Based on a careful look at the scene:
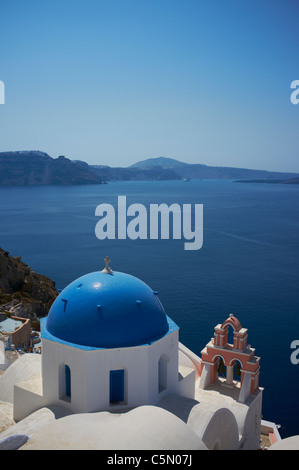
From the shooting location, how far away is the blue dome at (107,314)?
11062 mm

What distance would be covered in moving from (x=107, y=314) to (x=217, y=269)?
4253cm

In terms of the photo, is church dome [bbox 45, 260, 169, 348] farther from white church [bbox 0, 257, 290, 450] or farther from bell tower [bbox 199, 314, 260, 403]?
bell tower [bbox 199, 314, 260, 403]

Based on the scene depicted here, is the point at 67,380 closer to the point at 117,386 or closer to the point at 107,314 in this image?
the point at 117,386

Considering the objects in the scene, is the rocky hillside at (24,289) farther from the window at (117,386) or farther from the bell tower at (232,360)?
the window at (117,386)

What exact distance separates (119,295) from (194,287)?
34.0 meters

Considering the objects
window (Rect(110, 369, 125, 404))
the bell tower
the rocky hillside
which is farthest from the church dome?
the rocky hillside

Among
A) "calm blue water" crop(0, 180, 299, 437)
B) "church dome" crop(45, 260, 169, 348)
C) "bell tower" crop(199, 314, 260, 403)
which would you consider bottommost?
"calm blue water" crop(0, 180, 299, 437)

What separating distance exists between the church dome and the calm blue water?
16.1 m

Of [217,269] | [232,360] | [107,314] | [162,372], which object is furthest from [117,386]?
[217,269]

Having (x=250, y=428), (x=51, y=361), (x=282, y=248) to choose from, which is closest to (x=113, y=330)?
(x=51, y=361)

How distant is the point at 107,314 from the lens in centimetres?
1120

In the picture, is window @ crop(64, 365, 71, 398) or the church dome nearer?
the church dome

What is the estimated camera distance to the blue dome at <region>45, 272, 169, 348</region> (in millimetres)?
11062

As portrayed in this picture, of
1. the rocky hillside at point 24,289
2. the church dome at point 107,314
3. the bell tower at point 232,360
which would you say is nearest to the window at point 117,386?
the church dome at point 107,314
